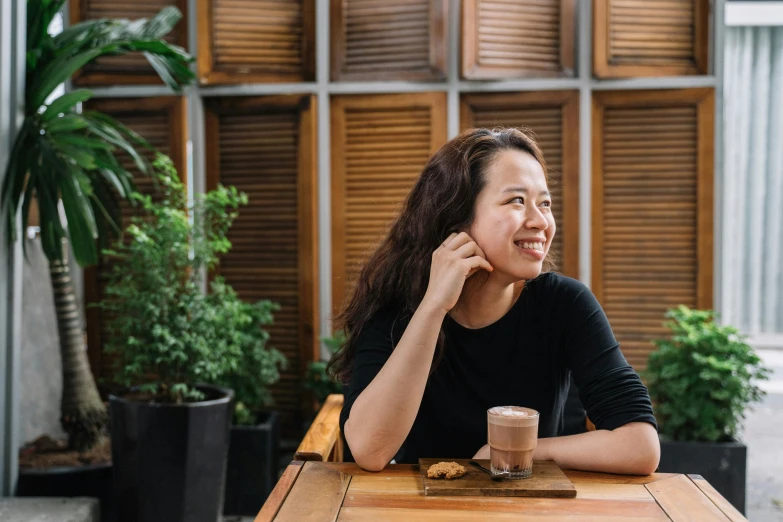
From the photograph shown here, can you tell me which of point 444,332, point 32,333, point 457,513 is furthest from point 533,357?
point 32,333

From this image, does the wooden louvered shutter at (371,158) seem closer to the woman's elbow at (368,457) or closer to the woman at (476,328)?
the woman at (476,328)

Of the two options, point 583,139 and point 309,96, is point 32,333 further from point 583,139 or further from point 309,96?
point 583,139

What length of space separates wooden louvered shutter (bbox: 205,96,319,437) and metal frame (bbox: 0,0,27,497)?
1070 mm

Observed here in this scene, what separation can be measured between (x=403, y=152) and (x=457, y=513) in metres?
2.50

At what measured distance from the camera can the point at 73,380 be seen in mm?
2977

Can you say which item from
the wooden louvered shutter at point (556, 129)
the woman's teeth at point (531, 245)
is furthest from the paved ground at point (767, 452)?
the woman's teeth at point (531, 245)

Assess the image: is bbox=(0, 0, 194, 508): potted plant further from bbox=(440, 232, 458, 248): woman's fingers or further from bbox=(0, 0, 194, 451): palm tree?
bbox=(440, 232, 458, 248): woman's fingers

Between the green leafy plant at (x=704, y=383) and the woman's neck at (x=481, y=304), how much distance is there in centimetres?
152

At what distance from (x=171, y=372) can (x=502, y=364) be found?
1532 mm

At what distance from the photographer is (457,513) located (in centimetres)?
109

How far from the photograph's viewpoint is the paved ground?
10.0 feet

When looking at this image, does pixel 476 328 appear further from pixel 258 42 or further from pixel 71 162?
pixel 258 42

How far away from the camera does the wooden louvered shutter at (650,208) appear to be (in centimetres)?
328

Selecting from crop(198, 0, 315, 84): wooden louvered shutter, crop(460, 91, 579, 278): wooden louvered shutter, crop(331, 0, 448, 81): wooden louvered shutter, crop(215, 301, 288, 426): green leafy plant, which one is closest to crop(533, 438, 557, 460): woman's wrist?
crop(215, 301, 288, 426): green leafy plant
